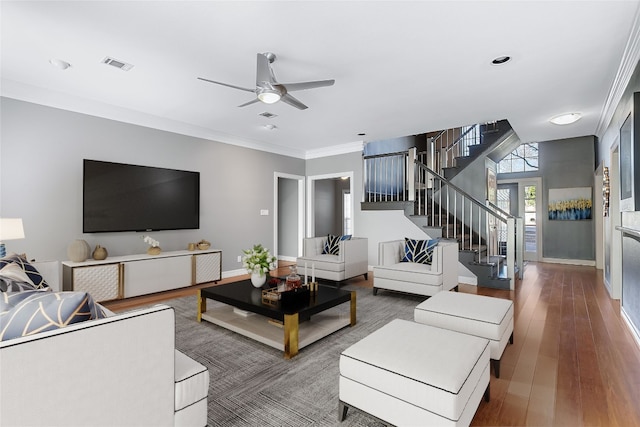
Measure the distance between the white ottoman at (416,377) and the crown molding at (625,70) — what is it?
290 cm

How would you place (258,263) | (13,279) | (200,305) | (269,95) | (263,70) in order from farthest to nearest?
(200,305) → (258,263) → (269,95) → (263,70) → (13,279)

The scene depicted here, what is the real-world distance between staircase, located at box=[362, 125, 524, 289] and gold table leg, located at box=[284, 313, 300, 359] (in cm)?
362

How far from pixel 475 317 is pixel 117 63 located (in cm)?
400

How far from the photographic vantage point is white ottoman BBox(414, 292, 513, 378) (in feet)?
7.53

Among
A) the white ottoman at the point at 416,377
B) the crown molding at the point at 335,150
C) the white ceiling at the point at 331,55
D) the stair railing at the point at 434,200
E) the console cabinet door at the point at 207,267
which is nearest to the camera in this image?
the white ottoman at the point at 416,377

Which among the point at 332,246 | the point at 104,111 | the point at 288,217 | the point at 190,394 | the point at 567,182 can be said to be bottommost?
the point at 190,394

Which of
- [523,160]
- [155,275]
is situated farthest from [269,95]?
[523,160]

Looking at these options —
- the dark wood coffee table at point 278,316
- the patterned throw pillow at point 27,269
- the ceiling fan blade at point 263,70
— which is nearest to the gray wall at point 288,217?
the dark wood coffee table at point 278,316

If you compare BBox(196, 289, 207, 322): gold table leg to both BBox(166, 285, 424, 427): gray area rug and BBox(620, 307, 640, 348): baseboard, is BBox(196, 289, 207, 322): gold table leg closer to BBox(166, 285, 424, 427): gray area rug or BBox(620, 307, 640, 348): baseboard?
BBox(166, 285, 424, 427): gray area rug

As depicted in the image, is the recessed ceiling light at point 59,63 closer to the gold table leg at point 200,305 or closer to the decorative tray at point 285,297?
the gold table leg at point 200,305

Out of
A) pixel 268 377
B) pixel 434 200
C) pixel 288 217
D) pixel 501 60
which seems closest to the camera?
pixel 268 377

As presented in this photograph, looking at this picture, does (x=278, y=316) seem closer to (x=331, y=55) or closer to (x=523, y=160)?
(x=331, y=55)

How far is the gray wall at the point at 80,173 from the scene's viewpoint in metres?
3.79

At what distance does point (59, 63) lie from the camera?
10.7 ft
